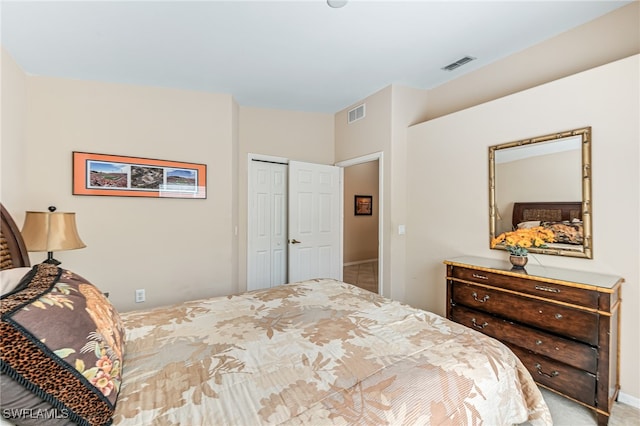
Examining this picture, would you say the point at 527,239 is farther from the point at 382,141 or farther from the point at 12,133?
the point at 12,133

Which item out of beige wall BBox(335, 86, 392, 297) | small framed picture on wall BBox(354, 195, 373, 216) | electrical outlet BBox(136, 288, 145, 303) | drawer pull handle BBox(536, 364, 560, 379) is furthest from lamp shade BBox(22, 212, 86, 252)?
Result: small framed picture on wall BBox(354, 195, 373, 216)

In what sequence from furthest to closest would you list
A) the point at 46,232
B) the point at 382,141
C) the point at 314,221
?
the point at 314,221, the point at 382,141, the point at 46,232

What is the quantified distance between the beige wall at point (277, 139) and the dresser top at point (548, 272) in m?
2.50

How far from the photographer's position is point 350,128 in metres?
4.06

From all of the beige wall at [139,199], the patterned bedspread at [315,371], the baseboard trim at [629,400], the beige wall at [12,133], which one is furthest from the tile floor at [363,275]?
the beige wall at [12,133]

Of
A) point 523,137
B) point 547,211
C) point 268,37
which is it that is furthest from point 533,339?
point 268,37

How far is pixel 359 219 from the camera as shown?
684cm

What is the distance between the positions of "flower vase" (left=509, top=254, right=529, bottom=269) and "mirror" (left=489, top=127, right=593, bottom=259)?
237 millimetres

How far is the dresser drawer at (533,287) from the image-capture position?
179 cm

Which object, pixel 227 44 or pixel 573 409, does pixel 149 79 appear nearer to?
pixel 227 44

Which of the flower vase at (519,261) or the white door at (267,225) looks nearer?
the flower vase at (519,261)

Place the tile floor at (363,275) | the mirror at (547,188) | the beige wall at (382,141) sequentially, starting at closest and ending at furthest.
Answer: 1. the mirror at (547,188)
2. the beige wall at (382,141)
3. the tile floor at (363,275)

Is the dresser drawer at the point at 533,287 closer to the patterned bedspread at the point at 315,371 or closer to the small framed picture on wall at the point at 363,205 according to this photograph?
the patterned bedspread at the point at 315,371

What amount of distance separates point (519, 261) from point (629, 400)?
1.06 meters
